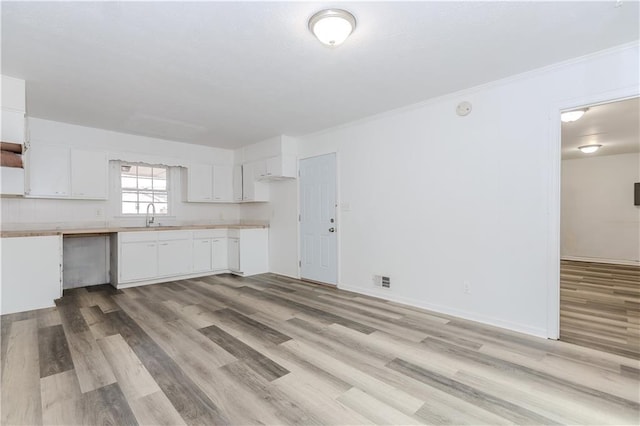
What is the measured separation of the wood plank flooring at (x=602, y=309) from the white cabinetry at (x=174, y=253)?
204 inches

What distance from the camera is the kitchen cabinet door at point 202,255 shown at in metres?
5.45

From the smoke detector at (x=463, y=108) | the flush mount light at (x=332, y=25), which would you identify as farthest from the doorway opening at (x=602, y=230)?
the flush mount light at (x=332, y=25)

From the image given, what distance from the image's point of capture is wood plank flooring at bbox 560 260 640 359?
9.02 feet

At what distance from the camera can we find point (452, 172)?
11.4ft

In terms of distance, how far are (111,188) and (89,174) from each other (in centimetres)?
48

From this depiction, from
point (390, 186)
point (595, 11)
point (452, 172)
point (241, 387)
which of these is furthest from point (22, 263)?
point (595, 11)

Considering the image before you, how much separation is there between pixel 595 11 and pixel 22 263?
5947mm

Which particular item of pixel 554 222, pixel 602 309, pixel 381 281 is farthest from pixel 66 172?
pixel 602 309

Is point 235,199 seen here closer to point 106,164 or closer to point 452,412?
point 106,164

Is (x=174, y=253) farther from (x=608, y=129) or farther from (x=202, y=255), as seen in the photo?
(x=608, y=129)

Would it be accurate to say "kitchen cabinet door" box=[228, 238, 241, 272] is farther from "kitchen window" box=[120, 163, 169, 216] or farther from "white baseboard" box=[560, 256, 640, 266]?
"white baseboard" box=[560, 256, 640, 266]

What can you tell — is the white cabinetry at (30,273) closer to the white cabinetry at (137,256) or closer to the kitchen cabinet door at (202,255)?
the white cabinetry at (137,256)

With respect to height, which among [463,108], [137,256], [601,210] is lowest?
[137,256]

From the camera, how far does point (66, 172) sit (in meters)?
4.52
